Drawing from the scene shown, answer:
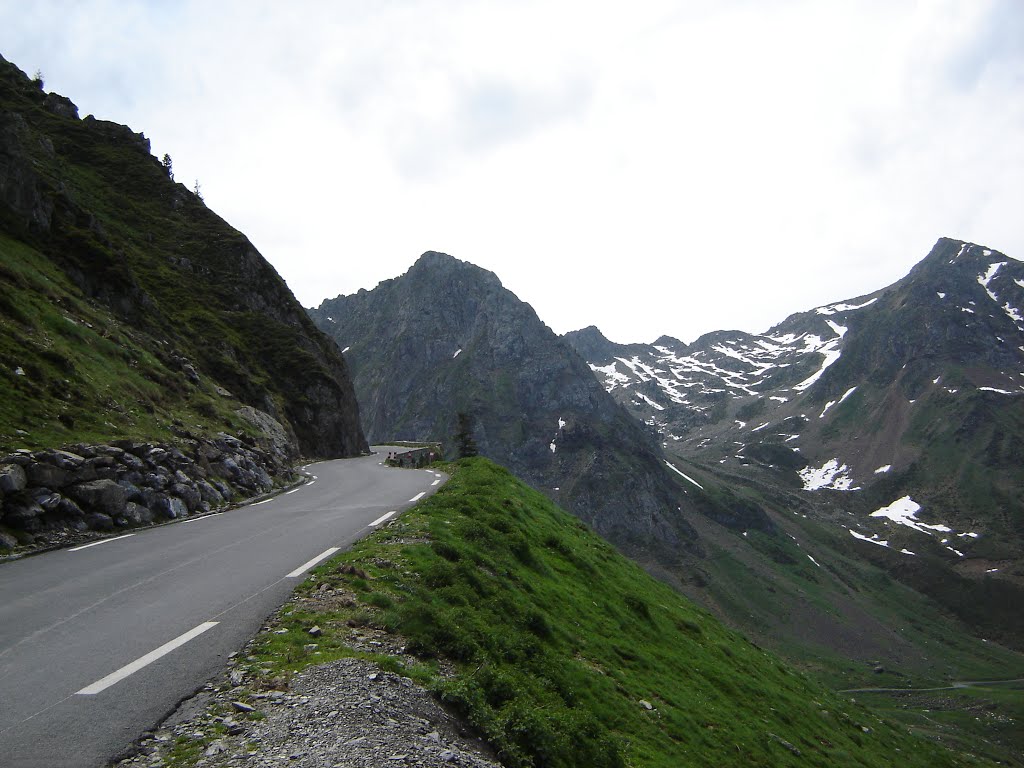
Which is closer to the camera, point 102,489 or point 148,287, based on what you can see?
point 102,489

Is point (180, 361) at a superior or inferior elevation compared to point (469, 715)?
superior

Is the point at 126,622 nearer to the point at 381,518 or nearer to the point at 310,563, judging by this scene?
the point at 310,563

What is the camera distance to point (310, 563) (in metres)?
15.8

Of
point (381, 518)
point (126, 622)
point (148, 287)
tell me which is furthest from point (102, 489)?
point (148, 287)

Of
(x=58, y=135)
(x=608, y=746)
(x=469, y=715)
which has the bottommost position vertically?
(x=608, y=746)

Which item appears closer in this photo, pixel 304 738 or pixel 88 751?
pixel 88 751

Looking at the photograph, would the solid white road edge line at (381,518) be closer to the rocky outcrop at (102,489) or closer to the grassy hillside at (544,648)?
the grassy hillside at (544,648)

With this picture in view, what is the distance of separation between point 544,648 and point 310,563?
6779 mm

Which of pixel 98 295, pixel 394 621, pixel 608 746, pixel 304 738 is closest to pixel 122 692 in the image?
pixel 304 738

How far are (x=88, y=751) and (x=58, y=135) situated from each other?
361 feet

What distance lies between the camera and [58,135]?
85.9 meters

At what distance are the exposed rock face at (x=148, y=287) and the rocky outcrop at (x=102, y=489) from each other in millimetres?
902

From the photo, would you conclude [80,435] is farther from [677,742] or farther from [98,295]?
[98,295]

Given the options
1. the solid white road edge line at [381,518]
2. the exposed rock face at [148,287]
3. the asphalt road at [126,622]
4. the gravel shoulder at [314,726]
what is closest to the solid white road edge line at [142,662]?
the asphalt road at [126,622]
